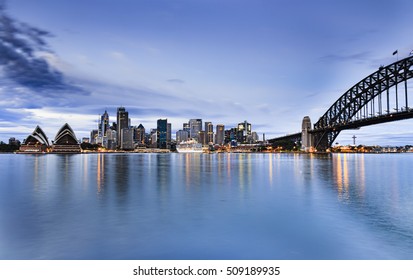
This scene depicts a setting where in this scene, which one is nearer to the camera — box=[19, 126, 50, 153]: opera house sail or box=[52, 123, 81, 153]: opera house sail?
box=[52, 123, 81, 153]: opera house sail

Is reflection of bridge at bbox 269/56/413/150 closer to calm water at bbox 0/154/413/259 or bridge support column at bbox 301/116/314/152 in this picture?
bridge support column at bbox 301/116/314/152

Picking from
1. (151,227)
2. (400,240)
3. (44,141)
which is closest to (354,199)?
(400,240)

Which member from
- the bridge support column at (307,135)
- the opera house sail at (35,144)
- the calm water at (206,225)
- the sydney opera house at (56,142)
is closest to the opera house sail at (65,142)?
the sydney opera house at (56,142)

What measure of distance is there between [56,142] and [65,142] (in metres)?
5.44

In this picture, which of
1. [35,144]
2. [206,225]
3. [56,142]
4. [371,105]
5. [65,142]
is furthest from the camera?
[65,142]

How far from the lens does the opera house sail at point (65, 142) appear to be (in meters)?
184

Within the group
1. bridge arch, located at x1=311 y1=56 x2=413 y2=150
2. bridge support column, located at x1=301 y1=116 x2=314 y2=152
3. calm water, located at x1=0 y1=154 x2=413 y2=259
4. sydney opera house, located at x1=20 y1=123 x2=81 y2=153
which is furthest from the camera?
sydney opera house, located at x1=20 y1=123 x2=81 y2=153

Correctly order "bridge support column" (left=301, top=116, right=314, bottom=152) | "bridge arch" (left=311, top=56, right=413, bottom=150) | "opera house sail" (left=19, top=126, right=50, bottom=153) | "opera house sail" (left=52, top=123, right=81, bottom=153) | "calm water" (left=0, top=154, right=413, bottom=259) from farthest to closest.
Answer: "opera house sail" (left=19, top=126, right=50, bottom=153) → "opera house sail" (left=52, top=123, right=81, bottom=153) → "bridge support column" (left=301, top=116, right=314, bottom=152) → "bridge arch" (left=311, top=56, right=413, bottom=150) → "calm water" (left=0, top=154, right=413, bottom=259)

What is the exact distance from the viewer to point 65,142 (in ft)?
624

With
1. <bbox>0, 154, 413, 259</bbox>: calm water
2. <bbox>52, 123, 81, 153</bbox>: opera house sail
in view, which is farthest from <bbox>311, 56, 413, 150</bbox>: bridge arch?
<bbox>52, 123, 81, 153</bbox>: opera house sail

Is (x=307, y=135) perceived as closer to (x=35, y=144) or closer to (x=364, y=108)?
(x=364, y=108)

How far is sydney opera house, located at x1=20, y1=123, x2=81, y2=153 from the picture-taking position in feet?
603

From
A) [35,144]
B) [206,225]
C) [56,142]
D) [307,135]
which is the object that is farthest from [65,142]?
[206,225]
